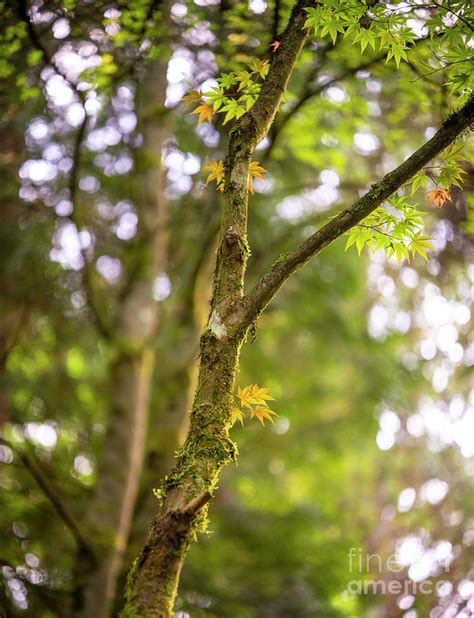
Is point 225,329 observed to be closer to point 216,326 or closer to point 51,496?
point 216,326

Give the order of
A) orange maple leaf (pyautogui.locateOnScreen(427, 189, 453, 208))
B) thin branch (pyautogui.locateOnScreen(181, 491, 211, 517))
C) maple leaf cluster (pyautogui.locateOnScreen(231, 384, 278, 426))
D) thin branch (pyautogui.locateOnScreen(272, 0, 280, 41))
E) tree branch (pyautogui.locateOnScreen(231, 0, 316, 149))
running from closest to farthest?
thin branch (pyautogui.locateOnScreen(181, 491, 211, 517)) < maple leaf cluster (pyautogui.locateOnScreen(231, 384, 278, 426)) < tree branch (pyautogui.locateOnScreen(231, 0, 316, 149)) < orange maple leaf (pyautogui.locateOnScreen(427, 189, 453, 208)) < thin branch (pyautogui.locateOnScreen(272, 0, 280, 41))

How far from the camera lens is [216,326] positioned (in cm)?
165

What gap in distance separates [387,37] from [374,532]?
871cm

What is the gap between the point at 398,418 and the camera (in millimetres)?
7707

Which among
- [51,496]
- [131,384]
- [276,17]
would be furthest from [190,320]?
[276,17]

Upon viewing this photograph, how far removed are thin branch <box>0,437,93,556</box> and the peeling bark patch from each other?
1.84 metres

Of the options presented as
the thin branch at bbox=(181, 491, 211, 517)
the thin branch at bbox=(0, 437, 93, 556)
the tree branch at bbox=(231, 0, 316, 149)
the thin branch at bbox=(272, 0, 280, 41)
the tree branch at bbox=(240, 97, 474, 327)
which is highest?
the thin branch at bbox=(272, 0, 280, 41)

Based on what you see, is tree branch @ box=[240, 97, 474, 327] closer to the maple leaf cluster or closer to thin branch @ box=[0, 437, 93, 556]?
the maple leaf cluster

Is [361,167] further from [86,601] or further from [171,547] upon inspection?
[171,547]

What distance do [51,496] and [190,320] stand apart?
2058 millimetres

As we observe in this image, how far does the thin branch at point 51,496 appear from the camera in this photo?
3.11 metres

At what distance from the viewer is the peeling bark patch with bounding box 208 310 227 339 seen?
64.1 inches

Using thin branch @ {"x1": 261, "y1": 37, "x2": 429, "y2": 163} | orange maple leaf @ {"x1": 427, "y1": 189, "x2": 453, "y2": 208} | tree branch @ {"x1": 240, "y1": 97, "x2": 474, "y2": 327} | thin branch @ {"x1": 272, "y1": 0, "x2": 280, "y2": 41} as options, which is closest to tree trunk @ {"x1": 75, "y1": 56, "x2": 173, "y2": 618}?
thin branch @ {"x1": 261, "y1": 37, "x2": 429, "y2": 163}

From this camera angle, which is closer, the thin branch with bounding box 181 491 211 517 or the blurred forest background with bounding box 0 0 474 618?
the thin branch with bounding box 181 491 211 517
